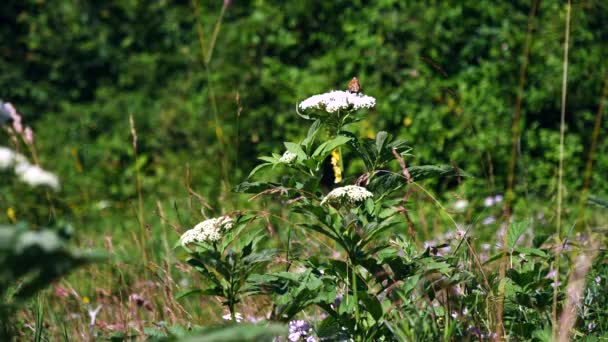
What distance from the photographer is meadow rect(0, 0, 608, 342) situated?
168 cm

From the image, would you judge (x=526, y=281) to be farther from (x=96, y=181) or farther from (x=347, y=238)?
(x=96, y=181)

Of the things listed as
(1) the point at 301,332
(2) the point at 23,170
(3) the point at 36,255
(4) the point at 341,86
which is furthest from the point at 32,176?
(4) the point at 341,86

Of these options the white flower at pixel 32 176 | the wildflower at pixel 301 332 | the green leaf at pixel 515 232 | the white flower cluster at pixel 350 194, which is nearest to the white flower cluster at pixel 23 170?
the white flower at pixel 32 176

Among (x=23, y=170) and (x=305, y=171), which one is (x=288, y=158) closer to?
(x=305, y=171)

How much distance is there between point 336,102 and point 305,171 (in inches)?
7.1

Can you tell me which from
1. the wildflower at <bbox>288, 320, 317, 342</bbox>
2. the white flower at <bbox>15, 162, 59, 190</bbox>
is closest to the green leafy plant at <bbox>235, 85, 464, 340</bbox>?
the wildflower at <bbox>288, 320, 317, 342</bbox>

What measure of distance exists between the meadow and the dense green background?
17 millimetres

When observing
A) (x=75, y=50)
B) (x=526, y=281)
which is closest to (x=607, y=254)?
(x=526, y=281)

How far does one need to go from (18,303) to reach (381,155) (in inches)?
35.0

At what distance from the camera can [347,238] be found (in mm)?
1642

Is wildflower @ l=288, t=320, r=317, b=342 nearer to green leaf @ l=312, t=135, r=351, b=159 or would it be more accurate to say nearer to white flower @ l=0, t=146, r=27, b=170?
green leaf @ l=312, t=135, r=351, b=159

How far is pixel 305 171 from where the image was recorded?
5.80 feet

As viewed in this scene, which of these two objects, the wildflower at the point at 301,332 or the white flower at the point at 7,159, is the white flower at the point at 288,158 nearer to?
the wildflower at the point at 301,332

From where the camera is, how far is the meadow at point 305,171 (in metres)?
1.68
